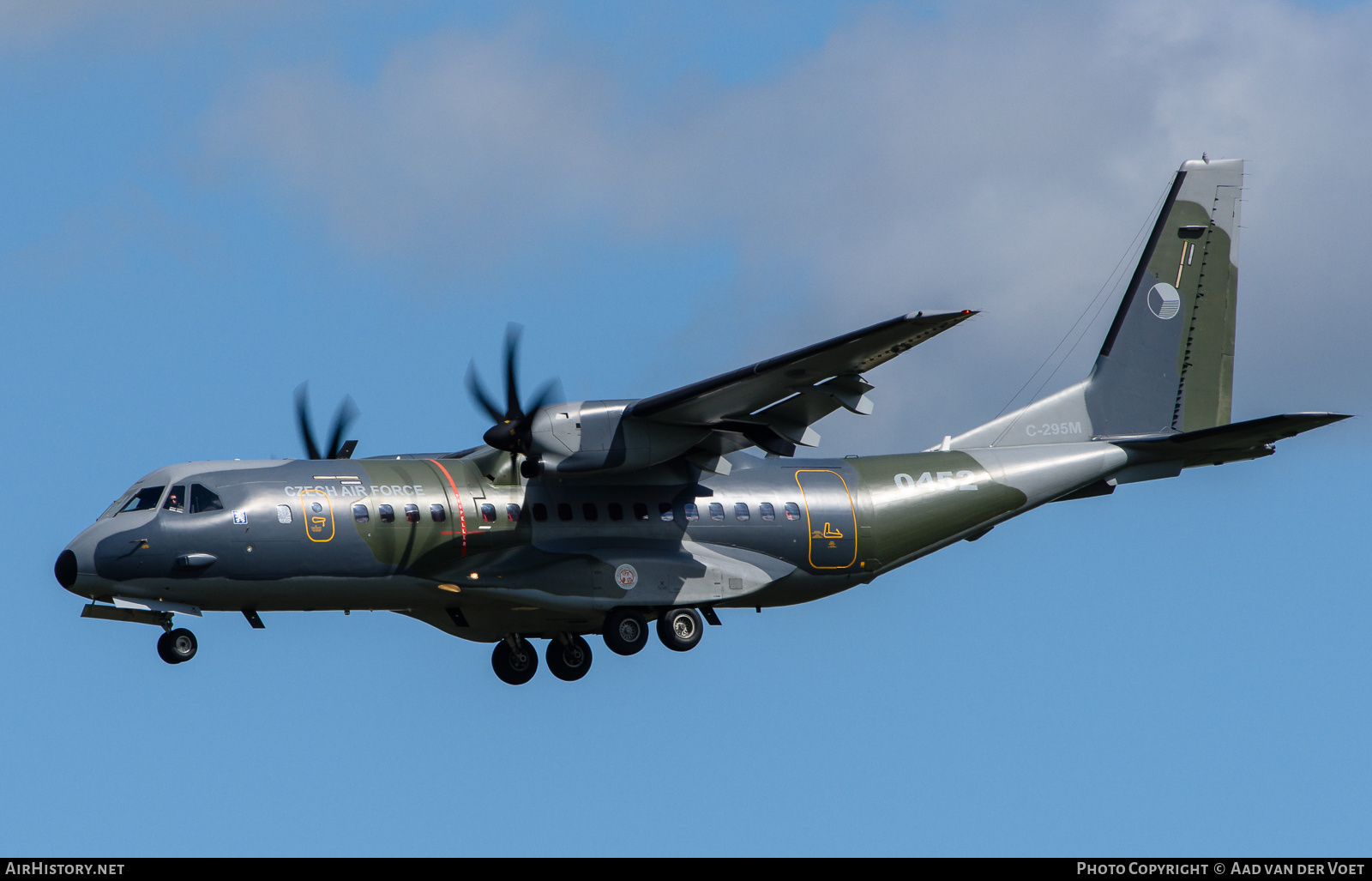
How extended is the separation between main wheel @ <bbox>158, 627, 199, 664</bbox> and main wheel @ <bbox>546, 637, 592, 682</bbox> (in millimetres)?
6006

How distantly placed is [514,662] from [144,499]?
6546mm

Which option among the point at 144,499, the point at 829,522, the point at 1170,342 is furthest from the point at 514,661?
the point at 1170,342

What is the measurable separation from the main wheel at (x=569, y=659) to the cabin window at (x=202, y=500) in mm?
6187

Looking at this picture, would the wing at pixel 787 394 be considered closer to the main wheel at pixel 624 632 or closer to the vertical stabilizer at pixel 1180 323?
the main wheel at pixel 624 632

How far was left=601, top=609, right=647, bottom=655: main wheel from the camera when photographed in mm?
25719

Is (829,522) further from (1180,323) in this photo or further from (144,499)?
(144,499)

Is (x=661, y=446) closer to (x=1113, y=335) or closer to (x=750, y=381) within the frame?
(x=750, y=381)

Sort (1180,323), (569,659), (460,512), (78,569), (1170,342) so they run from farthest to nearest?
(1180,323) < (1170,342) < (569,659) < (460,512) < (78,569)

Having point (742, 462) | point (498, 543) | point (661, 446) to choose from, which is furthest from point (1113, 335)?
point (498, 543)

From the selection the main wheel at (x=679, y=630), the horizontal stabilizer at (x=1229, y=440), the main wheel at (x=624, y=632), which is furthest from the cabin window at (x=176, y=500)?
the horizontal stabilizer at (x=1229, y=440)

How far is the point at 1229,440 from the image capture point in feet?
88.8

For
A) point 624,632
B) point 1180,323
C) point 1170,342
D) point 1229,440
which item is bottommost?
point 624,632

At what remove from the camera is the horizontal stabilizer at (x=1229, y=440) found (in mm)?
25672
